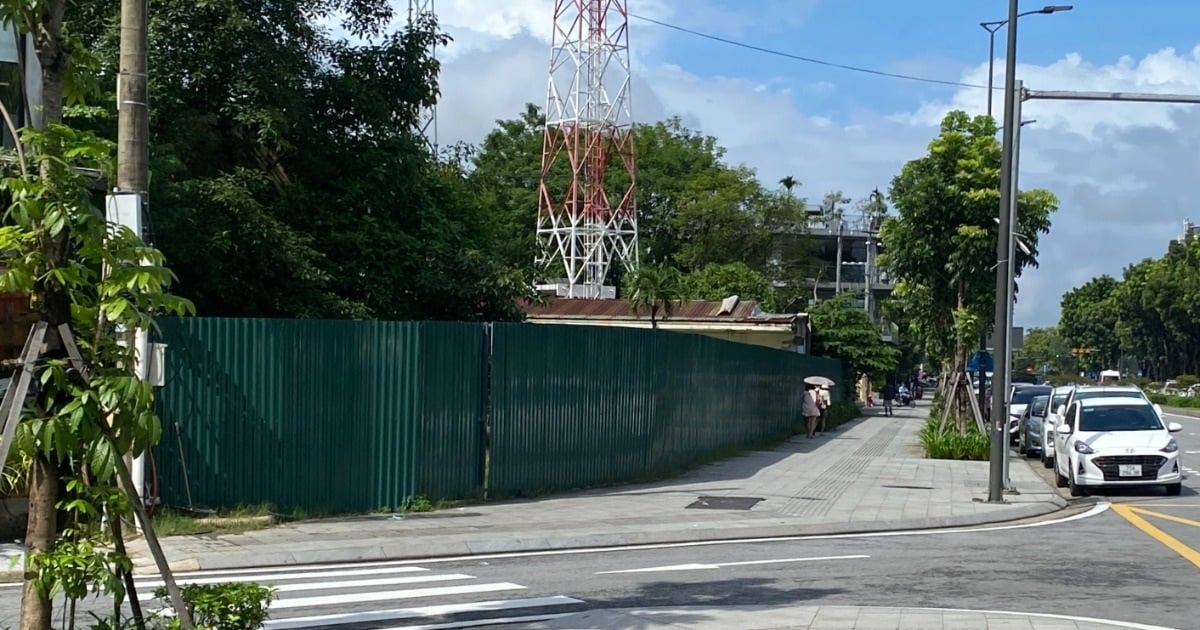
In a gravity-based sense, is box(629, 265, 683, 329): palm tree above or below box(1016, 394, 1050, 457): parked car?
above

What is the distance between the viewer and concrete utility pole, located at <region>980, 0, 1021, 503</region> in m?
20.1

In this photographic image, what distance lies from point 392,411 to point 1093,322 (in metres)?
125

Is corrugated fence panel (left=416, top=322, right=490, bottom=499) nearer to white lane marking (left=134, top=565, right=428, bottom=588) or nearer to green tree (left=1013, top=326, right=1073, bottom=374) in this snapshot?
white lane marking (left=134, top=565, right=428, bottom=588)

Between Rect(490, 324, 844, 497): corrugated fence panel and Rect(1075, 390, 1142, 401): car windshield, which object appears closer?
Rect(490, 324, 844, 497): corrugated fence panel

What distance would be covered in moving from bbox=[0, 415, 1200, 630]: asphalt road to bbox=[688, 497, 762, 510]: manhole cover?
2638mm

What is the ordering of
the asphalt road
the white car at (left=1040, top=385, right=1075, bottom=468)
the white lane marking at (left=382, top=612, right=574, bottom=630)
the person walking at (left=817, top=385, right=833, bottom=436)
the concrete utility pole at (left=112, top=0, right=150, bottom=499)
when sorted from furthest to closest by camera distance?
the person walking at (left=817, top=385, right=833, bottom=436), the white car at (left=1040, top=385, right=1075, bottom=468), the concrete utility pole at (left=112, top=0, right=150, bottom=499), the asphalt road, the white lane marking at (left=382, top=612, right=574, bottom=630)

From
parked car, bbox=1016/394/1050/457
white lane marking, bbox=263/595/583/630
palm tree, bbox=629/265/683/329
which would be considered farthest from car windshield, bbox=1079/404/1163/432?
palm tree, bbox=629/265/683/329

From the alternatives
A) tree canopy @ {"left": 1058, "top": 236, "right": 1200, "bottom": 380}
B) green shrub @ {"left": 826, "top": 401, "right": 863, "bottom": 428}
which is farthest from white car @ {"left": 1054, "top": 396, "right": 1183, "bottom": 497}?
tree canopy @ {"left": 1058, "top": 236, "right": 1200, "bottom": 380}

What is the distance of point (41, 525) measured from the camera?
6559 millimetres

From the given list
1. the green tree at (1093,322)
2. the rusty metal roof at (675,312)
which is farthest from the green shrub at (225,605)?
the green tree at (1093,322)

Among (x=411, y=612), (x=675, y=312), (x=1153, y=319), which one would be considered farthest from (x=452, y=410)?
(x=1153, y=319)

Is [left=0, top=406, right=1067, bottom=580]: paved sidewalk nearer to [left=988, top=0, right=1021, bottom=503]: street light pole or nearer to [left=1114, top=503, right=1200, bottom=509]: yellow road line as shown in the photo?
[left=988, top=0, right=1021, bottom=503]: street light pole

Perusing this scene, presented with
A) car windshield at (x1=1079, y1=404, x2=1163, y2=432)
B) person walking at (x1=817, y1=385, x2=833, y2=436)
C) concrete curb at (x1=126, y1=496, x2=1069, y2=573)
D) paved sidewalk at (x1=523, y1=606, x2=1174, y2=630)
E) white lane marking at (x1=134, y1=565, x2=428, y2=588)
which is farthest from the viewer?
person walking at (x1=817, y1=385, x2=833, y2=436)

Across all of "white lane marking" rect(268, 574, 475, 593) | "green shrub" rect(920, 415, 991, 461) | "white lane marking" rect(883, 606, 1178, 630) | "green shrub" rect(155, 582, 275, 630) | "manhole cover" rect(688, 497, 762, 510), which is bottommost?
"green shrub" rect(920, 415, 991, 461)
